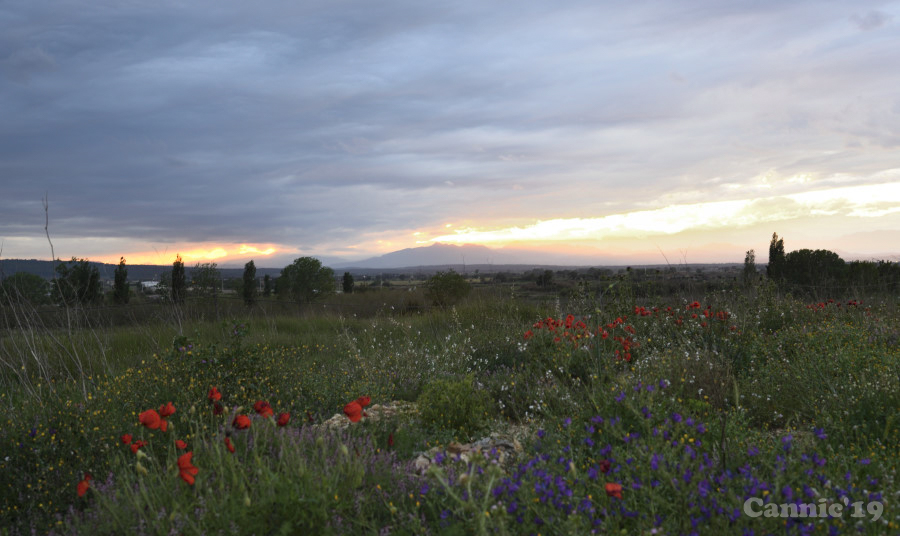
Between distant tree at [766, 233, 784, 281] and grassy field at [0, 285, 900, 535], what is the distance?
14.2m

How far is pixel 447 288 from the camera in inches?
608

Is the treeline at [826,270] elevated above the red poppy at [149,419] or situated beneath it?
elevated above

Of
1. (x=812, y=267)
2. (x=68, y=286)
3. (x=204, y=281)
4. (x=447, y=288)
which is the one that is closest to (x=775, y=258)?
(x=812, y=267)

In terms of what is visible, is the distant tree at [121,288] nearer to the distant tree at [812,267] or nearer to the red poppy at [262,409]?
the red poppy at [262,409]

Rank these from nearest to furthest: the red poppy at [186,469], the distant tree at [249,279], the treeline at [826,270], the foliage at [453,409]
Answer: the red poppy at [186,469]
the foliage at [453,409]
the treeline at [826,270]
the distant tree at [249,279]

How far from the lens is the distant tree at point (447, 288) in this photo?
1529cm

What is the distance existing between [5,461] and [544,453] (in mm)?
3818

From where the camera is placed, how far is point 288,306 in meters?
15.2

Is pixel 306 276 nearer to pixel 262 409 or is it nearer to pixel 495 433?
pixel 495 433

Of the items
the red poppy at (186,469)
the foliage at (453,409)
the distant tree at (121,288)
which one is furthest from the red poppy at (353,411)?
the distant tree at (121,288)

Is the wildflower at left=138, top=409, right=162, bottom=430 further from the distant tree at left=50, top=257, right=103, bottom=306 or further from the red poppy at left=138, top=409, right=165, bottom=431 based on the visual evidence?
the distant tree at left=50, top=257, right=103, bottom=306

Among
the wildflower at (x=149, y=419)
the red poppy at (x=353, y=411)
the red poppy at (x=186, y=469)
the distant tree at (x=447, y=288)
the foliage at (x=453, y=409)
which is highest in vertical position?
the distant tree at (x=447, y=288)

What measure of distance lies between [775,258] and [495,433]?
21.5 metres

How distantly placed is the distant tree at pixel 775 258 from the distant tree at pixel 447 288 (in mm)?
12797
